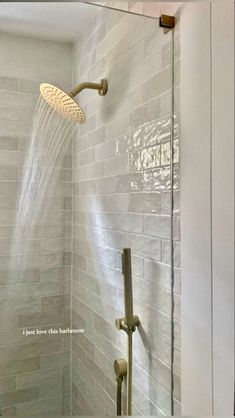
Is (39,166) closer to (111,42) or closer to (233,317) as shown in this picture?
(111,42)

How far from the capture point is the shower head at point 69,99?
1274 mm

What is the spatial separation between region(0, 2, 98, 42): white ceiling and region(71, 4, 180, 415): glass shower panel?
6cm

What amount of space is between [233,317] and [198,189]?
0.31 m

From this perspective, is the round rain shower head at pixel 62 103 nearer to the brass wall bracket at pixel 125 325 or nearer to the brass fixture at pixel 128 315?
the brass fixture at pixel 128 315

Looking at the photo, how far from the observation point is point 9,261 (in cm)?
150

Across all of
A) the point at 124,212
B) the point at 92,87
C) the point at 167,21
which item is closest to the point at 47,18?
the point at 92,87

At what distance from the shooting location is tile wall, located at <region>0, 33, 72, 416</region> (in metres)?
1.49

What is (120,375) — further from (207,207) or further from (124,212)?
(207,207)

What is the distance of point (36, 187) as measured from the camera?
1521 mm

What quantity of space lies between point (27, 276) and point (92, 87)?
35.2 inches

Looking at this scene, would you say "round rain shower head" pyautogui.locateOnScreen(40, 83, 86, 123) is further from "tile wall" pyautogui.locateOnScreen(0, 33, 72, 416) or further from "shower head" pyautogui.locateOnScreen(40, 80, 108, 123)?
"tile wall" pyautogui.locateOnScreen(0, 33, 72, 416)

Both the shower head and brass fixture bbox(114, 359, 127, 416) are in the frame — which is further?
the shower head

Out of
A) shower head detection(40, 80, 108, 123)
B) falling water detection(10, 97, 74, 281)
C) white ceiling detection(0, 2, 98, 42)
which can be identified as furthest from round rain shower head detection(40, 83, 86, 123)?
white ceiling detection(0, 2, 98, 42)

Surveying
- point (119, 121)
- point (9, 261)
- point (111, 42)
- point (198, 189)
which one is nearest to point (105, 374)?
point (9, 261)
